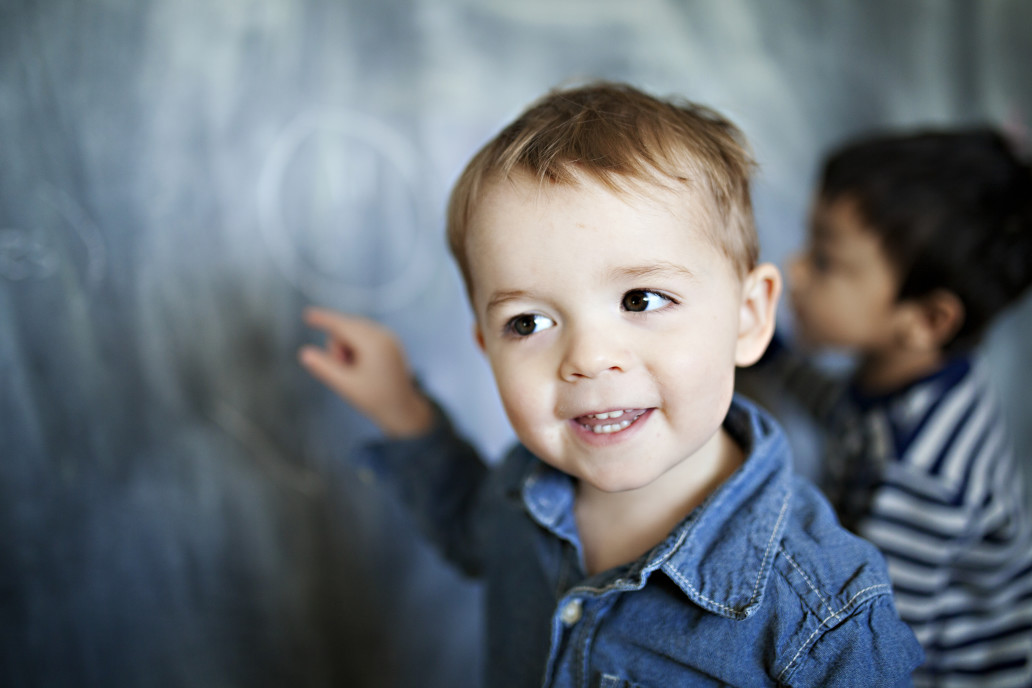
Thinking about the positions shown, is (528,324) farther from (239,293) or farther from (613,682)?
(239,293)

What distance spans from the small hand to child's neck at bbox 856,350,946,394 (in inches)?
31.3

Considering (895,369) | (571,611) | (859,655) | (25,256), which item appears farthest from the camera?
(895,369)

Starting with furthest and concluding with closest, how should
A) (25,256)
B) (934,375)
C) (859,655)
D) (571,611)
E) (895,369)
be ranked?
1. (895,369)
2. (934,375)
3. (25,256)
4. (571,611)
5. (859,655)

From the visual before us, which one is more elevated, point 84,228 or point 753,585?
point 84,228

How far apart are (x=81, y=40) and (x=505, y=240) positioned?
22.2 inches

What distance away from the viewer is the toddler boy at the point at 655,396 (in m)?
0.55

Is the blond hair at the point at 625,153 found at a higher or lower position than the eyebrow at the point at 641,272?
higher

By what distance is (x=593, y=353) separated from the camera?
1.83 feet

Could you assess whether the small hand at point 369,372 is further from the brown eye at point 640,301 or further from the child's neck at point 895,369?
the child's neck at point 895,369

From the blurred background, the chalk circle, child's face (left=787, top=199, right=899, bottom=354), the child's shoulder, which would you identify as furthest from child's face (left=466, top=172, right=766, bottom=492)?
child's face (left=787, top=199, right=899, bottom=354)

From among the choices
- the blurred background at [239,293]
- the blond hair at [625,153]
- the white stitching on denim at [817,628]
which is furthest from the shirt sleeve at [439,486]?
the white stitching on denim at [817,628]

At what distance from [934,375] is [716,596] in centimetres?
72

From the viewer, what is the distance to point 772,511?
1.96 feet

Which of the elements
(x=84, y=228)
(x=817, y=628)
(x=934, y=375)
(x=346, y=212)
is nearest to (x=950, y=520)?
(x=934, y=375)
